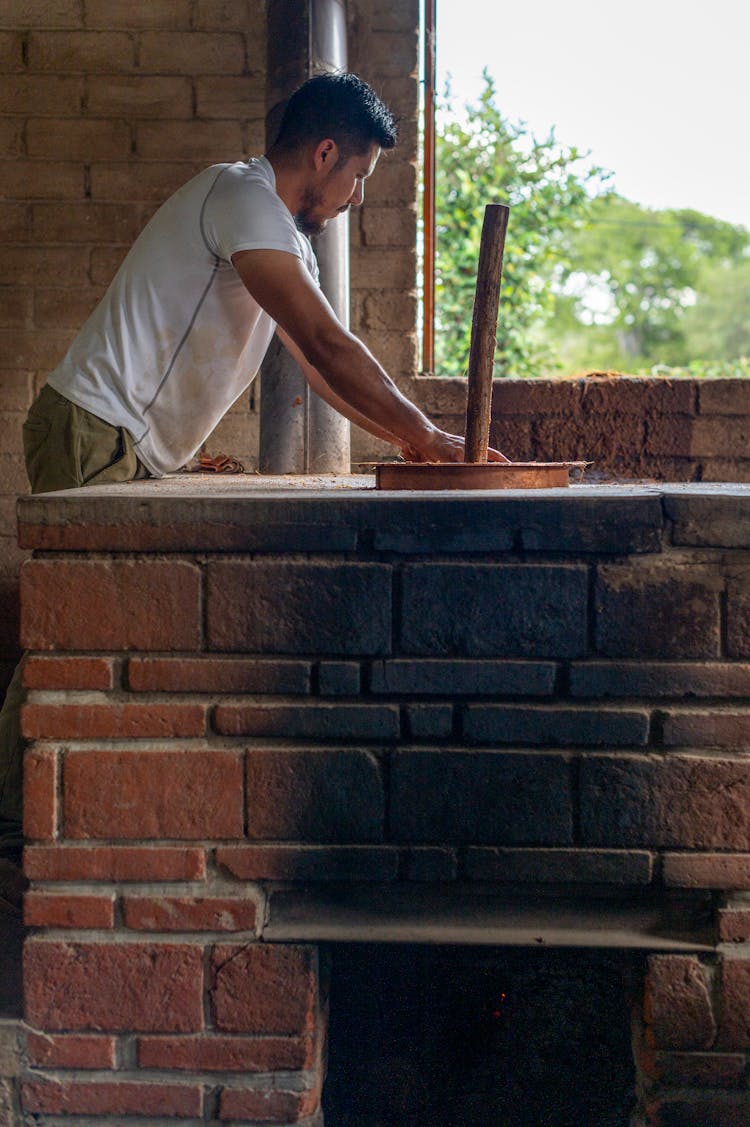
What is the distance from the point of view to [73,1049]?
1863 millimetres

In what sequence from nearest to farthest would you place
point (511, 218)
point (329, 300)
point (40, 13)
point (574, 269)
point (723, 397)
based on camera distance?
point (329, 300), point (723, 397), point (40, 13), point (511, 218), point (574, 269)

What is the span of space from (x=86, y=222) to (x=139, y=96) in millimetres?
482

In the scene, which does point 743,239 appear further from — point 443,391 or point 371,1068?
point 371,1068

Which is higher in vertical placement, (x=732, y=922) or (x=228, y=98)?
(x=228, y=98)

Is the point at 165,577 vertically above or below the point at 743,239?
below

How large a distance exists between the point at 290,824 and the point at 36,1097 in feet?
2.04

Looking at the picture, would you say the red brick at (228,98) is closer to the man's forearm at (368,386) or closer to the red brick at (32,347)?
the red brick at (32,347)

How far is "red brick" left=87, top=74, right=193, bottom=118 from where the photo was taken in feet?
13.5

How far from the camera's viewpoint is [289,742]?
71.8 inches

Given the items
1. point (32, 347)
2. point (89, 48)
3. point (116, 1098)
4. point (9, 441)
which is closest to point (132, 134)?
point (89, 48)

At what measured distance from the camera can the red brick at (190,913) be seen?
1839mm

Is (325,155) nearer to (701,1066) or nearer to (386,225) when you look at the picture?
(386,225)

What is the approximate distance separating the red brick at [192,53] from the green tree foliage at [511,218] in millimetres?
2714

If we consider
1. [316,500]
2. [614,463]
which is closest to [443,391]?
[614,463]
